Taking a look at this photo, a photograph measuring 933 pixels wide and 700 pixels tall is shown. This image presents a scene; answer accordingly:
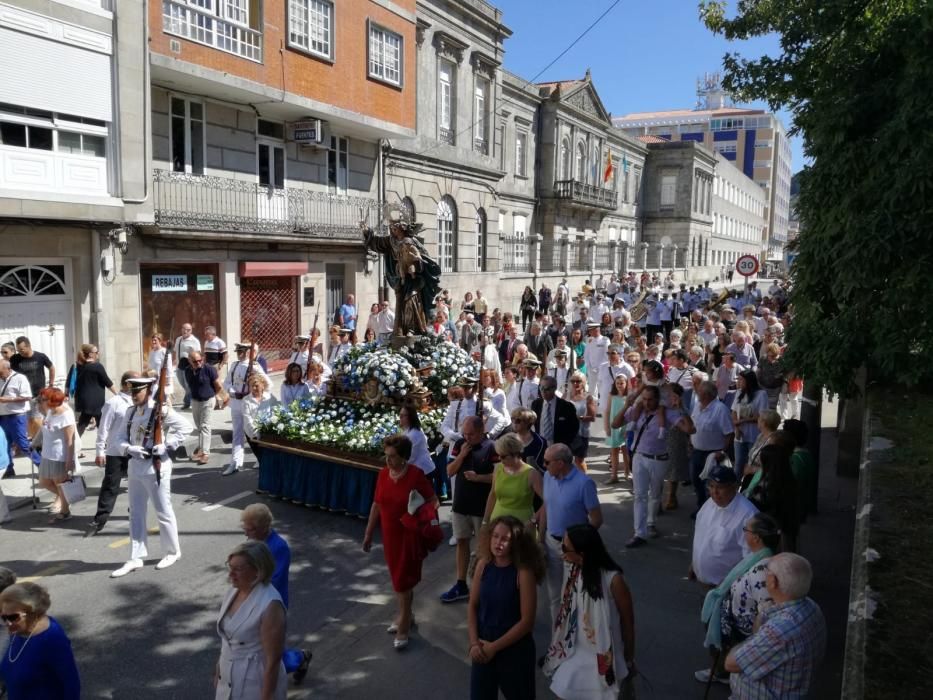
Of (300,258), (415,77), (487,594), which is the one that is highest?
(415,77)

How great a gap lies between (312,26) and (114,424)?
13.3 m

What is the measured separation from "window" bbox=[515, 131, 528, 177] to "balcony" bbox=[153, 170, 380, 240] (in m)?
15.8

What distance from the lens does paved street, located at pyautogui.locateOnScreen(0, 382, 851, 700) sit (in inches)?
198

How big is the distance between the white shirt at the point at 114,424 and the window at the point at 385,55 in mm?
14316

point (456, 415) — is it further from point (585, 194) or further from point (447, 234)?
point (585, 194)

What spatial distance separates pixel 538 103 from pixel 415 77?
52.6 feet

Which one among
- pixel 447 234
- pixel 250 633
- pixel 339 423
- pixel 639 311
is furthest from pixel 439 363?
pixel 447 234

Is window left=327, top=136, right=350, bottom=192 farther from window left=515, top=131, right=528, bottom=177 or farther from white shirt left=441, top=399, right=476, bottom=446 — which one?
window left=515, top=131, right=528, bottom=177

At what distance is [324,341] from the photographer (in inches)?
773

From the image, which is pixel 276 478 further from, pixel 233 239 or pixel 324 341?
pixel 324 341

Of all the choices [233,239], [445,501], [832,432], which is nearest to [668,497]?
[445,501]

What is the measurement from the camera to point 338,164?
64.4 ft

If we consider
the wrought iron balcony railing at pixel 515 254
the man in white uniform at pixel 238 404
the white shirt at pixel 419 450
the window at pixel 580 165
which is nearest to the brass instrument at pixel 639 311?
the wrought iron balcony railing at pixel 515 254

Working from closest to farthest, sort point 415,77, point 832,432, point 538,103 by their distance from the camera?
point 832,432, point 415,77, point 538,103
